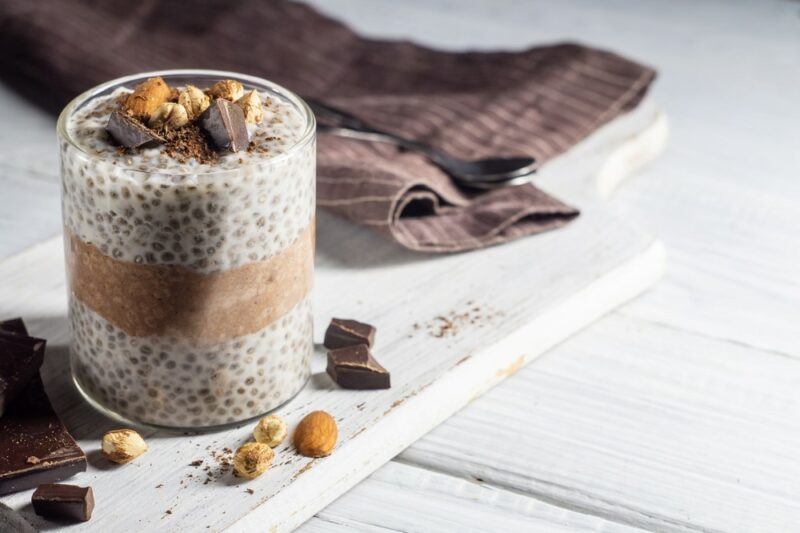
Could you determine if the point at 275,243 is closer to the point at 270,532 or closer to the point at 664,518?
the point at 270,532

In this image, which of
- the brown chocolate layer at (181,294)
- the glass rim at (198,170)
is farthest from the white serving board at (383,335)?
the glass rim at (198,170)

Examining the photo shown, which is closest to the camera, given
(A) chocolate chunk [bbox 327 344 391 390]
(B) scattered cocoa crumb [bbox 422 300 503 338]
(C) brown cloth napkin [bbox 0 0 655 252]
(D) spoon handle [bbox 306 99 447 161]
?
(A) chocolate chunk [bbox 327 344 391 390]

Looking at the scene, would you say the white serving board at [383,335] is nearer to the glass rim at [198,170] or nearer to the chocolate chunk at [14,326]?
the chocolate chunk at [14,326]

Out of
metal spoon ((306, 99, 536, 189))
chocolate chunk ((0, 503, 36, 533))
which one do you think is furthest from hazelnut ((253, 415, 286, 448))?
metal spoon ((306, 99, 536, 189))

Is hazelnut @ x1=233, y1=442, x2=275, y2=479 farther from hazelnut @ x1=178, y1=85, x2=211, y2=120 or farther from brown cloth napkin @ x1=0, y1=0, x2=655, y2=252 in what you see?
brown cloth napkin @ x1=0, y1=0, x2=655, y2=252

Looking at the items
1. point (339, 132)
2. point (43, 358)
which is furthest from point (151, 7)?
point (43, 358)
